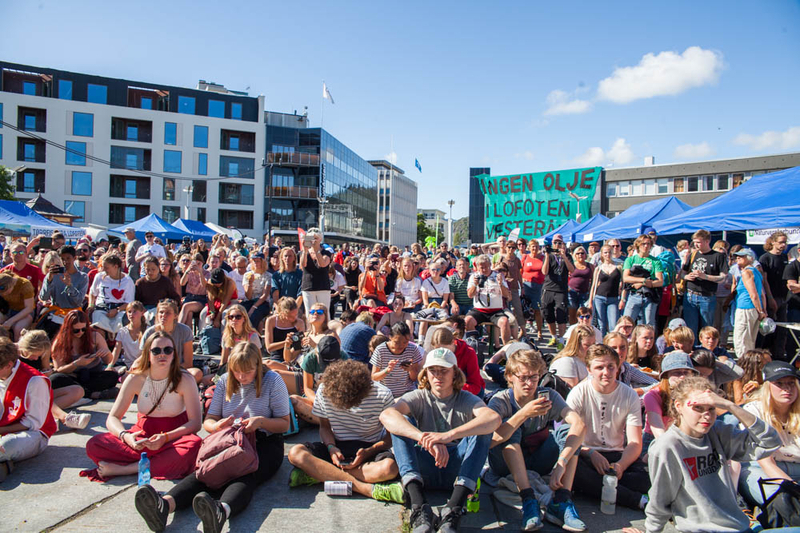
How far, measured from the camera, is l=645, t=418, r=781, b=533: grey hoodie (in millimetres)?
2666

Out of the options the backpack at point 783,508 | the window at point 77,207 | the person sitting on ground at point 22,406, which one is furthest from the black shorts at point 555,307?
the window at point 77,207

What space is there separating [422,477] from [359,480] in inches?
19.2

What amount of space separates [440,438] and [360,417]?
2.59 feet

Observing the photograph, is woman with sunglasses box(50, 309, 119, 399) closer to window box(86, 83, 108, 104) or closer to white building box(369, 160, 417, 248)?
window box(86, 83, 108, 104)

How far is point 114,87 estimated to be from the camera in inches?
1737

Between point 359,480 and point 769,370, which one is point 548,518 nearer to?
point 359,480

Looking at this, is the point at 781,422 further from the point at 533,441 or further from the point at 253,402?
the point at 253,402

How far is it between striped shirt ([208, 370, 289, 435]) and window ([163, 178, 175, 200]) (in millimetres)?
46255

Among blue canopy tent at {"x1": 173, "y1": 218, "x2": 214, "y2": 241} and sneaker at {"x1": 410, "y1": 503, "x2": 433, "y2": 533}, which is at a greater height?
blue canopy tent at {"x1": 173, "y1": 218, "x2": 214, "y2": 241}

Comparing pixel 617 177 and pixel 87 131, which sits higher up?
pixel 87 131

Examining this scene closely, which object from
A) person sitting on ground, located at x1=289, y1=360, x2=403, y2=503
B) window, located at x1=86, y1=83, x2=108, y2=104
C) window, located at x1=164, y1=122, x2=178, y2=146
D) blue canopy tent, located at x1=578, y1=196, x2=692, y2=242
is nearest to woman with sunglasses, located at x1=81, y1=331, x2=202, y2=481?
person sitting on ground, located at x1=289, y1=360, x2=403, y2=503

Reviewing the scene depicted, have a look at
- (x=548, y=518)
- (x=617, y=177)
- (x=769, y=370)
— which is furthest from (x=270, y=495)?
(x=617, y=177)

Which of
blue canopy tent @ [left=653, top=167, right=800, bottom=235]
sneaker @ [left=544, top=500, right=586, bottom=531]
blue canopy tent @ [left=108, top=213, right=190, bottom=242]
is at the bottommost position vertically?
sneaker @ [left=544, top=500, right=586, bottom=531]

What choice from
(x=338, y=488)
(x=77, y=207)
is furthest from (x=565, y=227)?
(x=77, y=207)
